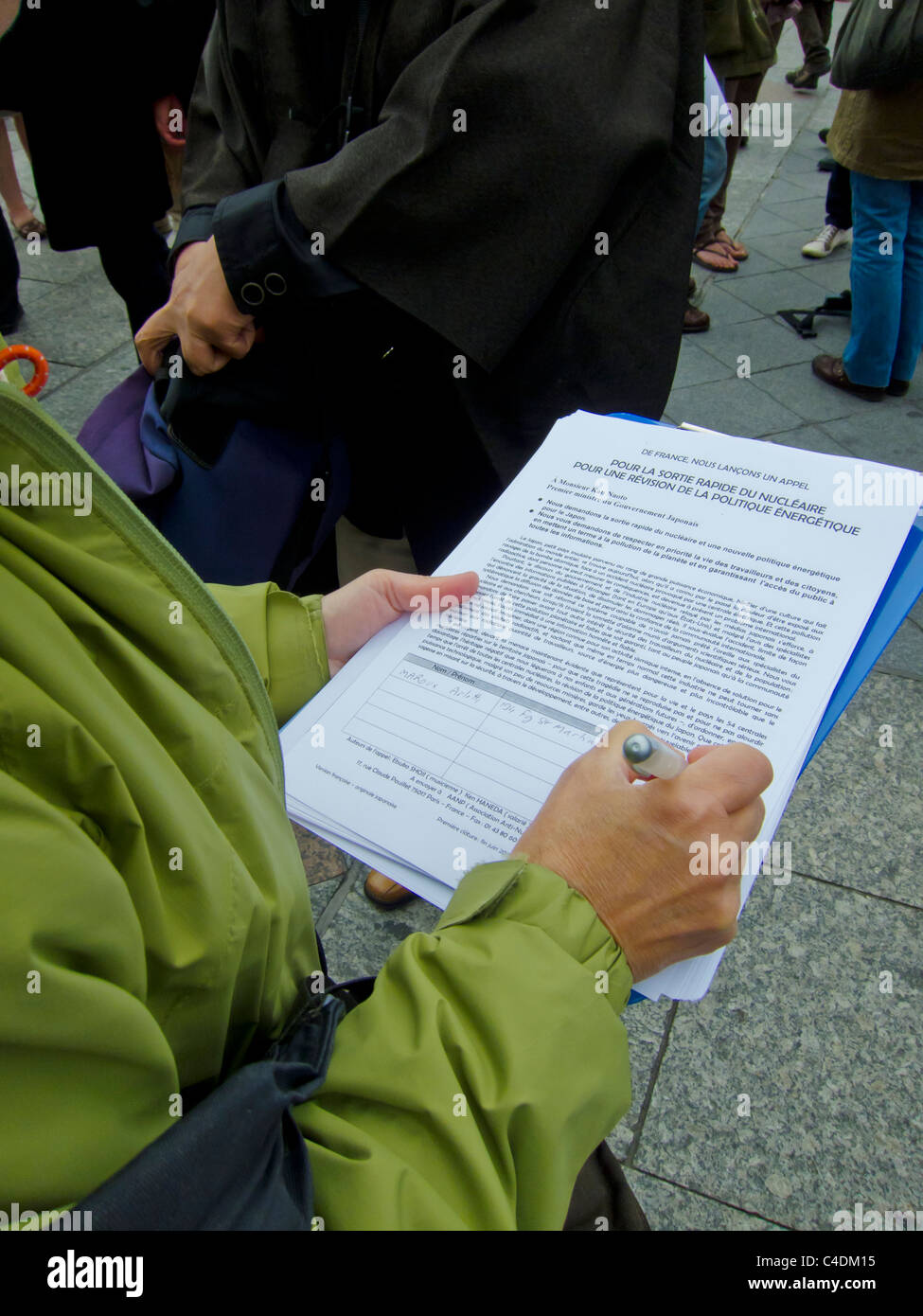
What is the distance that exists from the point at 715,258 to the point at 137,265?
309cm

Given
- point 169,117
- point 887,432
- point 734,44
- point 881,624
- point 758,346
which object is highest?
point 734,44

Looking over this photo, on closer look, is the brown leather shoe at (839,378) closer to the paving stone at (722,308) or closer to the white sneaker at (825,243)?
the paving stone at (722,308)

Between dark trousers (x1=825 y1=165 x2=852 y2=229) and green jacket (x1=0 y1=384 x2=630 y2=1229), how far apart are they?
4.85 m

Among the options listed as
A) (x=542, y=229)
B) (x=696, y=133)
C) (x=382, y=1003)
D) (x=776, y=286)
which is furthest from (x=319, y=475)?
(x=776, y=286)

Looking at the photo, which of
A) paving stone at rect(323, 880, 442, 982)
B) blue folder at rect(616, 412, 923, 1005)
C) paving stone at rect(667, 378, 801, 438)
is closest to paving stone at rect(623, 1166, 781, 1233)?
paving stone at rect(323, 880, 442, 982)

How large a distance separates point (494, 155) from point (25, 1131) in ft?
3.84

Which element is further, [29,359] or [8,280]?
[8,280]

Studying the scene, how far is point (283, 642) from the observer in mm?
1014

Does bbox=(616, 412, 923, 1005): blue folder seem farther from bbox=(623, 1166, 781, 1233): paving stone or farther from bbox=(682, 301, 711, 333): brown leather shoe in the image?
bbox=(682, 301, 711, 333): brown leather shoe

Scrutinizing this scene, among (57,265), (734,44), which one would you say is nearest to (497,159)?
(734,44)

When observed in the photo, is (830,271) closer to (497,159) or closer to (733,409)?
(733,409)

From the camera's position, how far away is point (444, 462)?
142 centimetres

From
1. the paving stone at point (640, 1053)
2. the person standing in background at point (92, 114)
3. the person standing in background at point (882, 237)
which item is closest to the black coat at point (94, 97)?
the person standing in background at point (92, 114)
